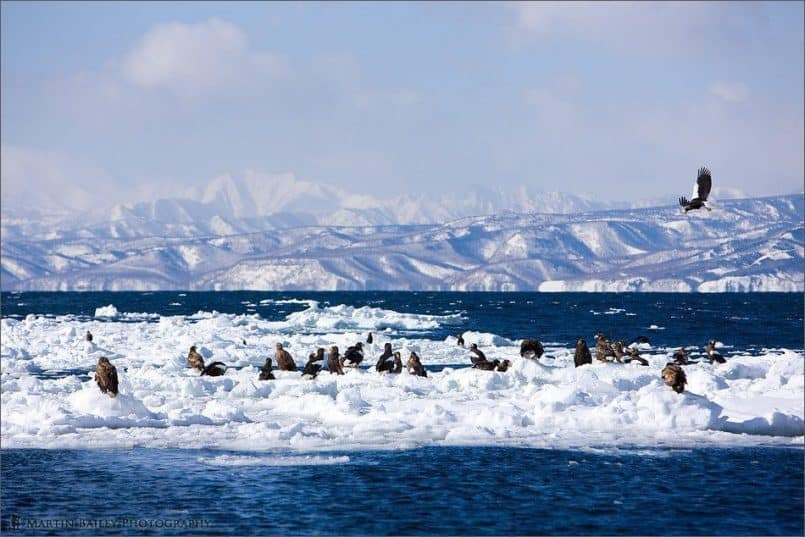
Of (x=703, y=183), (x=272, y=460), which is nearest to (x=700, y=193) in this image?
(x=703, y=183)

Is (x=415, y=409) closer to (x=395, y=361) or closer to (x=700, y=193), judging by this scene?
(x=700, y=193)

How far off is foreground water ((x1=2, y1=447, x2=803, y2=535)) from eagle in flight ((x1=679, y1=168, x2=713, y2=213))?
20.6ft

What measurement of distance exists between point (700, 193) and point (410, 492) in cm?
1193

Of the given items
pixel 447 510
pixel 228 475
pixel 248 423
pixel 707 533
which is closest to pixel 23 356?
pixel 248 423

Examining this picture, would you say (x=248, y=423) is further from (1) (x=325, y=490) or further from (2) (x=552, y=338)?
(2) (x=552, y=338)

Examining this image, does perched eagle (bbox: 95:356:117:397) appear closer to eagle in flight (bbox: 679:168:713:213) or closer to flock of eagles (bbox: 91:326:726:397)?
flock of eagles (bbox: 91:326:726:397)

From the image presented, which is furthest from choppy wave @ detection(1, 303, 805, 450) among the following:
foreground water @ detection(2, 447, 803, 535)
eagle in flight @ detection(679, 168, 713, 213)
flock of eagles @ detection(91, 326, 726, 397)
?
eagle in flight @ detection(679, 168, 713, 213)

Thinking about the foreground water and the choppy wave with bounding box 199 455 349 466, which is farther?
the choppy wave with bounding box 199 455 349 466

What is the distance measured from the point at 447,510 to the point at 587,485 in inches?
127

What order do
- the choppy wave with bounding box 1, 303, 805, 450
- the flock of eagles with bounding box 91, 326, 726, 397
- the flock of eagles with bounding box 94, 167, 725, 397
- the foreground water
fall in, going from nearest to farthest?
the foreground water
the choppy wave with bounding box 1, 303, 805, 450
the flock of eagles with bounding box 94, 167, 725, 397
the flock of eagles with bounding box 91, 326, 726, 397

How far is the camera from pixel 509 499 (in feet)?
66.2

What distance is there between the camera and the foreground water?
60.4 feet

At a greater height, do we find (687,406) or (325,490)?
(687,406)

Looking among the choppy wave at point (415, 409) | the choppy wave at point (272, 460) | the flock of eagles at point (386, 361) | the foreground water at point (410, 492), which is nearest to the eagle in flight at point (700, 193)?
the flock of eagles at point (386, 361)
